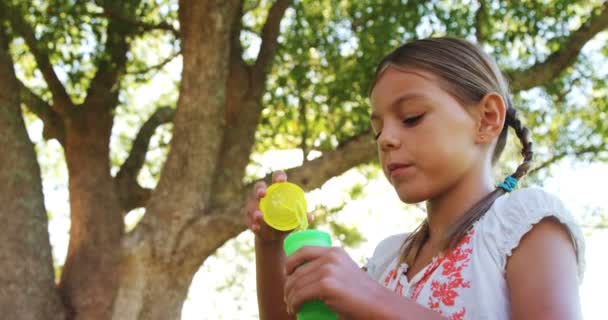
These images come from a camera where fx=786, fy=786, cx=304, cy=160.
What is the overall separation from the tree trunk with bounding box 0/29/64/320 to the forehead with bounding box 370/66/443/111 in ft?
13.3

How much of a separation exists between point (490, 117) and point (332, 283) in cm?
76

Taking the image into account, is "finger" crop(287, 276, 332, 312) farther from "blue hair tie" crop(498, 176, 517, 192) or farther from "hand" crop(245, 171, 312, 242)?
"blue hair tie" crop(498, 176, 517, 192)

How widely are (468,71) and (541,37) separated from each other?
17.0 feet

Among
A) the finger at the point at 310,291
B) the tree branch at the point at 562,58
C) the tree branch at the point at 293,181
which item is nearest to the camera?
the finger at the point at 310,291

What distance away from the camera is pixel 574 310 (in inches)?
60.6

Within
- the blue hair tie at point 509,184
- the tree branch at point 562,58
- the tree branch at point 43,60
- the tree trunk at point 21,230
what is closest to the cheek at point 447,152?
the blue hair tie at point 509,184

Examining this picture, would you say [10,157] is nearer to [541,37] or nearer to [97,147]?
[97,147]

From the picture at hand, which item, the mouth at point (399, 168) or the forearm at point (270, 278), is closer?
the mouth at point (399, 168)

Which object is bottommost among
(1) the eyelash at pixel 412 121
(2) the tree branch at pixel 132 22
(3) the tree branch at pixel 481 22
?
(1) the eyelash at pixel 412 121

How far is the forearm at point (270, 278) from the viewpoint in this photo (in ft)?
7.01

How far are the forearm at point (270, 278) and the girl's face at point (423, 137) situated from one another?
42cm

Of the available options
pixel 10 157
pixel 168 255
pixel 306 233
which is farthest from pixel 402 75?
pixel 10 157

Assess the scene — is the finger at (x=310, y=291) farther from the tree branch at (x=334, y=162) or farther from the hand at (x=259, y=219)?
the tree branch at (x=334, y=162)

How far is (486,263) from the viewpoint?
173 centimetres
